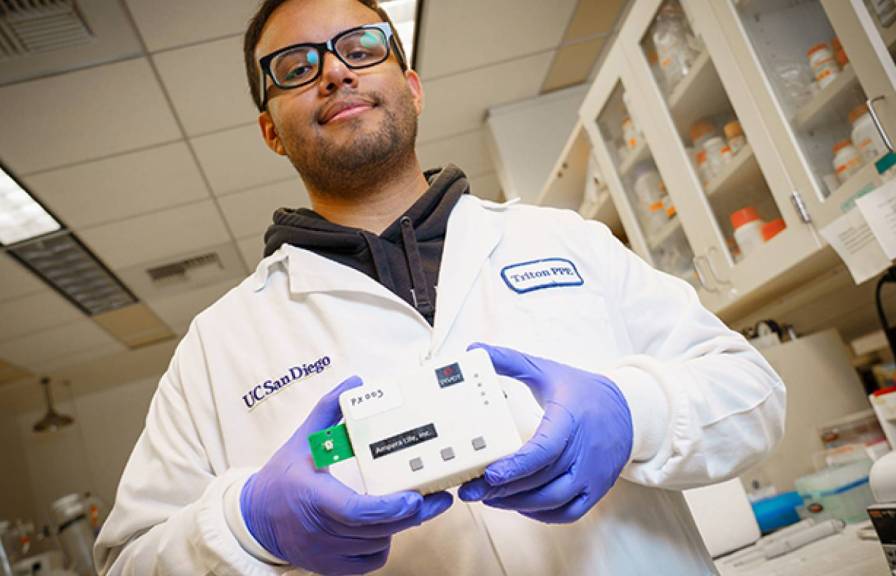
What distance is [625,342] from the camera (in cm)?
111

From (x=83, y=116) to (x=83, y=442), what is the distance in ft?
13.9

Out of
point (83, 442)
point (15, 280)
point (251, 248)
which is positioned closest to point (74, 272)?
point (15, 280)

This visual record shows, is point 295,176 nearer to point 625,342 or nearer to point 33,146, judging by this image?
point 33,146

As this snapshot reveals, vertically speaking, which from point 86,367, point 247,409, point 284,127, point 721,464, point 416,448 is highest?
point 86,367

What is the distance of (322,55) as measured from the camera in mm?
1211

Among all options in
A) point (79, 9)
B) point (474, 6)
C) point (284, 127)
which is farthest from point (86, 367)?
point (284, 127)

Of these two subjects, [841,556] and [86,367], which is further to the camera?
[86,367]

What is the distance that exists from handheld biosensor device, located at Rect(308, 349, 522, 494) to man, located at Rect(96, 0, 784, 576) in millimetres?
22

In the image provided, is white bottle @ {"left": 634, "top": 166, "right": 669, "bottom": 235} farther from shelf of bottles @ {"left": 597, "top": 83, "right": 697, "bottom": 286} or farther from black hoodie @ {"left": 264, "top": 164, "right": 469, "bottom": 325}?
black hoodie @ {"left": 264, "top": 164, "right": 469, "bottom": 325}

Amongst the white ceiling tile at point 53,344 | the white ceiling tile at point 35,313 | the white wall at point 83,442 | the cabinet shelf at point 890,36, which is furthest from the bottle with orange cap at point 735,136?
the white wall at point 83,442

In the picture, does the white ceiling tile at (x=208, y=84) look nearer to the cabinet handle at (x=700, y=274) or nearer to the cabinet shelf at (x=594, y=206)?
the cabinet shelf at (x=594, y=206)

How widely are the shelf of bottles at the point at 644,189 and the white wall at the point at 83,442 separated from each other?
15.9 ft

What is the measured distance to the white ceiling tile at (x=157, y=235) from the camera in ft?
11.8

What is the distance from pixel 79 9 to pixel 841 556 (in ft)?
8.48
